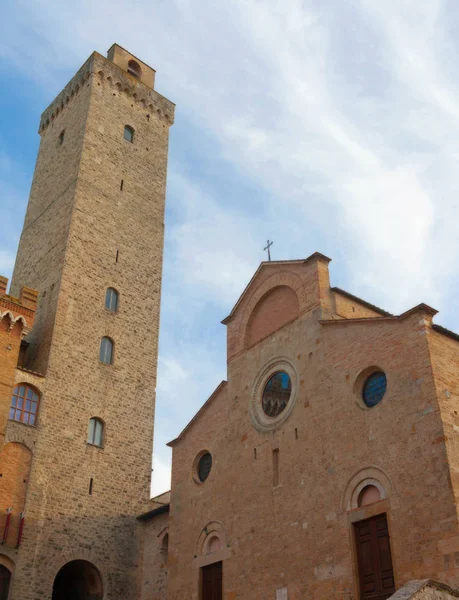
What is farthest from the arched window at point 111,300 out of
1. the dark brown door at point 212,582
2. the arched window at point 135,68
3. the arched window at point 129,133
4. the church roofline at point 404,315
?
the arched window at point 135,68

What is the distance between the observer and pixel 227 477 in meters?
19.0

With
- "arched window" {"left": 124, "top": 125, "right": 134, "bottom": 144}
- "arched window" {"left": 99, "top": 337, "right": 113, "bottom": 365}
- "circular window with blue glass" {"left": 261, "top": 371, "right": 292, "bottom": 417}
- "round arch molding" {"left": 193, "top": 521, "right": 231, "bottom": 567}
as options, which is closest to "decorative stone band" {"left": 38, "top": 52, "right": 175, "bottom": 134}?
"arched window" {"left": 124, "top": 125, "right": 134, "bottom": 144}

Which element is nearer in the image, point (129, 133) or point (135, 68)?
point (129, 133)

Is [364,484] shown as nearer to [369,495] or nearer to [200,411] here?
[369,495]

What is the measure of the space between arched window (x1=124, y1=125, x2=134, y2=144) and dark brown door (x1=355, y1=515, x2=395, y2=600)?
22320 mm

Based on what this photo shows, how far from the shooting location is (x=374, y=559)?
13.7 m

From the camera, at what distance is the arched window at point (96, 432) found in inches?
932

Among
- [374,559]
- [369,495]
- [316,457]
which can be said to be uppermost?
[316,457]

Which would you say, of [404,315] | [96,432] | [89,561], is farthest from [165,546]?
[404,315]

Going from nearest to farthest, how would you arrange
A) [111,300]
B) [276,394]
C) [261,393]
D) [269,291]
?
[276,394], [261,393], [269,291], [111,300]

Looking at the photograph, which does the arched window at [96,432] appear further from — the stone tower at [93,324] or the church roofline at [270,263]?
the church roofline at [270,263]

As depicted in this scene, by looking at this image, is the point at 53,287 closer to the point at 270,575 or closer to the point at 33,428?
the point at 33,428

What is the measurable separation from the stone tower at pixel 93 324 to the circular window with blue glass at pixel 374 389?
37.5 feet

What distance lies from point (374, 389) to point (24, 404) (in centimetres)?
1212
